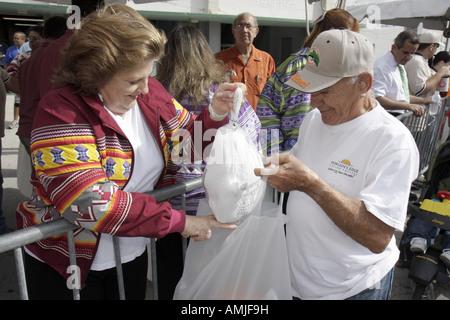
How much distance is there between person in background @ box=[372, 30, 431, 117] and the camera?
4.24 m

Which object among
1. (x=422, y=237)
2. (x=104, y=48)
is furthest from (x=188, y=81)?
(x=422, y=237)

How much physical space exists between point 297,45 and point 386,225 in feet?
54.2

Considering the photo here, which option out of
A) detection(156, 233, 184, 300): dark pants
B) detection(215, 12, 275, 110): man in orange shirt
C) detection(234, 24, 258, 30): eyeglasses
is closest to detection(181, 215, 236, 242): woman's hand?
detection(156, 233, 184, 300): dark pants

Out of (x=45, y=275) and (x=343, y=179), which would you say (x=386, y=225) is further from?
(x=45, y=275)

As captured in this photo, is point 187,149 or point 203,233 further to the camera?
point 187,149

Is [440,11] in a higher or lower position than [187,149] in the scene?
higher

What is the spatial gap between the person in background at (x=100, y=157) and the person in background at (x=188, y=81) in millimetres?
465

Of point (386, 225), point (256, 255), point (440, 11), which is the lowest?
point (256, 255)

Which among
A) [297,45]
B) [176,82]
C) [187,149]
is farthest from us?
[297,45]

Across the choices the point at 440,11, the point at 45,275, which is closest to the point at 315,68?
the point at 45,275

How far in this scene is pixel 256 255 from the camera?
136 centimetres

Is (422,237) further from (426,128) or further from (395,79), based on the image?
(426,128)

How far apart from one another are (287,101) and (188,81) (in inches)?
29.7

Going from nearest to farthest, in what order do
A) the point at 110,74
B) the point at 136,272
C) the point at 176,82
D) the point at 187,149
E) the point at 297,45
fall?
the point at 110,74 → the point at 136,272 → the point at 187,149 → the point at 176,82 → the point at 297,45
